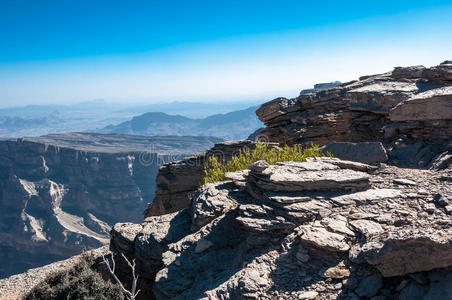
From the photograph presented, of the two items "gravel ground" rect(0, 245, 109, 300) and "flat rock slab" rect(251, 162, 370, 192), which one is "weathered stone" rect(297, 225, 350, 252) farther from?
"gravel ground" rect(0, 245, 109, 300)

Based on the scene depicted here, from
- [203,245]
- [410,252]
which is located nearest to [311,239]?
[410,252]

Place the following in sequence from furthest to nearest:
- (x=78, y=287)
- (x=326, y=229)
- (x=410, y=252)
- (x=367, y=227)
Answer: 1. (x=78, y=287)
2. (x=326, y=229)
3. (x=367, y=227)
4. (x=410, y=252)

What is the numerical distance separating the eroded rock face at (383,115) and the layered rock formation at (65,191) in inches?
4386


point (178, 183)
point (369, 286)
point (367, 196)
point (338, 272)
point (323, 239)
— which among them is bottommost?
point (178, 183)

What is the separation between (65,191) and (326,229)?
153 meters

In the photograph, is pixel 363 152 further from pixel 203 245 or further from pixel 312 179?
pixel 203 245

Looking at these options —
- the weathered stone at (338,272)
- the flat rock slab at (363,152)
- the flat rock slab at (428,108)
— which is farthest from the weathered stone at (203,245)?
the flat rock slab at (428,108)

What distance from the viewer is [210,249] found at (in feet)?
25.4

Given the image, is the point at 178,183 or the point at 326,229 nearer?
the point at 326,229

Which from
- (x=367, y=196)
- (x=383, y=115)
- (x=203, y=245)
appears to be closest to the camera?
(x=367, y=196)

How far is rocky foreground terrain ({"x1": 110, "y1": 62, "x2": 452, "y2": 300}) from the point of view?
5.23m

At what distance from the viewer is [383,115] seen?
14492 millimetres

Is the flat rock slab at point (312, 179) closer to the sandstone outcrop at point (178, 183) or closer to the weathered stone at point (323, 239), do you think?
the weathered stone at point (323, 239)

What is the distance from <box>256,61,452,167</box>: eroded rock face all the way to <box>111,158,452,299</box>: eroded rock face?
2.81m
